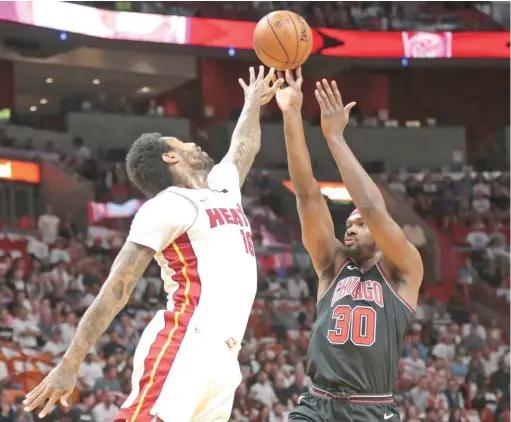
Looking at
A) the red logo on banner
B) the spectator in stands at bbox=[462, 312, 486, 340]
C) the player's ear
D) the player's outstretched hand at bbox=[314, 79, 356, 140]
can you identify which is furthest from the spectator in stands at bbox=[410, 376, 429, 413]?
the player's ear

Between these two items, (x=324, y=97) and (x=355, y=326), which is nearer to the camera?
(x=355, y=326)

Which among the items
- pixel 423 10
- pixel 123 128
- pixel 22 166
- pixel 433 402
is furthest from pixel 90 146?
pixel 433 402

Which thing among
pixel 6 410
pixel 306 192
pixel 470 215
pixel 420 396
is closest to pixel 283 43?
pixel 306 192

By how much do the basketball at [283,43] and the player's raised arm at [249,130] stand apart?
0.18 metres

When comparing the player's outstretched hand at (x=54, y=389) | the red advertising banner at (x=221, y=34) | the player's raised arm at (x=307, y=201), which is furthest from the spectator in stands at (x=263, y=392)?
the player's outstretched hand at (x=54, y=389)

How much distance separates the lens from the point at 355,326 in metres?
4.86

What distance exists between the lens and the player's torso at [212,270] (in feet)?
13.5

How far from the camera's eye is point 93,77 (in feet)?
66.1

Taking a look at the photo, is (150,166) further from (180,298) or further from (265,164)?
(265,164)

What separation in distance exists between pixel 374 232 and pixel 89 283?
31.6ft

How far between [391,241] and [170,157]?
3.90 feet

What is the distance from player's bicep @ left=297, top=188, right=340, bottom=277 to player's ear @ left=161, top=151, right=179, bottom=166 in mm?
1030

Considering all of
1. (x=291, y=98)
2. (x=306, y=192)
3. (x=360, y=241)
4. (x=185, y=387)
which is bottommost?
(x=185, y=387)

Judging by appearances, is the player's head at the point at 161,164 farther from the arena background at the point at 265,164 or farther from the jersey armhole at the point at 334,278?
the arena background at the point at 265,164
